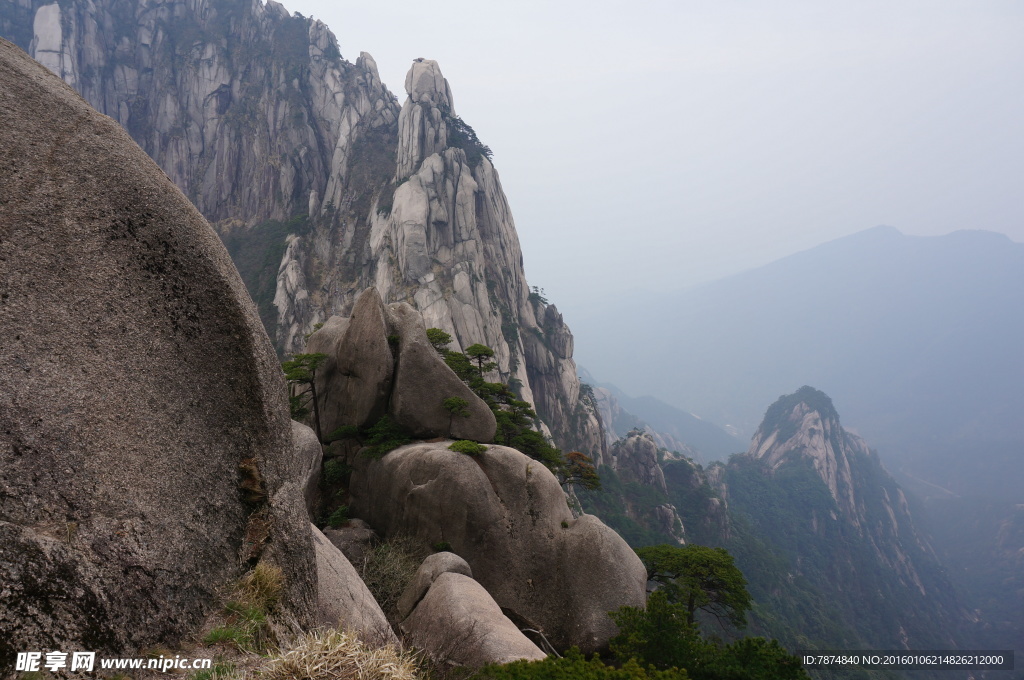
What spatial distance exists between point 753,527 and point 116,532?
106 metres

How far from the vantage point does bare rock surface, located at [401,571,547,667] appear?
9.59 m

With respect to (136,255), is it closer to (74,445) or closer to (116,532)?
(74,445)

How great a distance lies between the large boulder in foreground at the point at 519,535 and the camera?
15367 millimetres

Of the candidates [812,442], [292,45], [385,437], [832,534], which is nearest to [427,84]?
[292,45]

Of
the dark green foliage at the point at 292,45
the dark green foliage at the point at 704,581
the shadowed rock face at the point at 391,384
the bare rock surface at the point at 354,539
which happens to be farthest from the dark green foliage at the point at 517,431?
the dark green foliage at the point at 292,45

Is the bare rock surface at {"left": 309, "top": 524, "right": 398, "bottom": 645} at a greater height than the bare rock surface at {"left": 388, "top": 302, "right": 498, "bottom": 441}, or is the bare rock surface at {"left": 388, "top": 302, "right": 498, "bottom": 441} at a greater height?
the bare rock surface at {"left": 388, "top": 302, "right": 498, "bottom": 441}

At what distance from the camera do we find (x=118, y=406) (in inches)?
221

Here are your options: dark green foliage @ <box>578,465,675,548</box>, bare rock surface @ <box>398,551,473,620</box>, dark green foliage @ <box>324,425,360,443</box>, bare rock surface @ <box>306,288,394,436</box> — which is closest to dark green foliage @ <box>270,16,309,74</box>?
bare rock surface @ <box>306,288,394,436</box>

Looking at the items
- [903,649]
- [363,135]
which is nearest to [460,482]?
[363,135]

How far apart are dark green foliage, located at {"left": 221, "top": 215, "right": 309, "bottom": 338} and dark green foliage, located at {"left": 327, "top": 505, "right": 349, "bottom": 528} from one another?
53764 mm

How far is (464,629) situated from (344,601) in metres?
3.31

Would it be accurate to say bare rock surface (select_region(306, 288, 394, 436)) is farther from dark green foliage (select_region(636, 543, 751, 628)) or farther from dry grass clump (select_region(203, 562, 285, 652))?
dry grass clump (select_region(203, 562, 285, 652))

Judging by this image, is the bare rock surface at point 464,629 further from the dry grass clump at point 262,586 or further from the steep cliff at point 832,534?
the steep cliff at point 832,534

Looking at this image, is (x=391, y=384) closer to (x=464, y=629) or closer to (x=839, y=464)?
(x=464, y=629)
